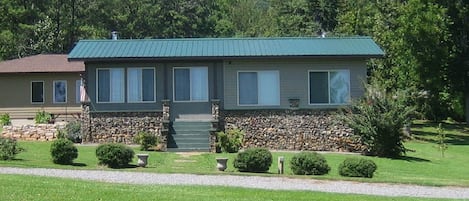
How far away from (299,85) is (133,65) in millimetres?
7006

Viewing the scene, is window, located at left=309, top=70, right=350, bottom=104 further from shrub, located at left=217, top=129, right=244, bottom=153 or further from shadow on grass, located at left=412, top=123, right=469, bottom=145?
shadow on grass, located at left=412, top=123, right=469, bottom=145

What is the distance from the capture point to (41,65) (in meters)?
35.8

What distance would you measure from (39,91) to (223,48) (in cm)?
1389

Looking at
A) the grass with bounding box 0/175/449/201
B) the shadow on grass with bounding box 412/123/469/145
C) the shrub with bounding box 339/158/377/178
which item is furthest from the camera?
the shadow on grass with bounding box 412/123/469/145

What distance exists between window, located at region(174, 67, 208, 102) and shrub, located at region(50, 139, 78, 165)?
8284mm

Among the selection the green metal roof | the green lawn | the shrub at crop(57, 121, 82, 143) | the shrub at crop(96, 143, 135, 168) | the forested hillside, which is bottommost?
the green lawn

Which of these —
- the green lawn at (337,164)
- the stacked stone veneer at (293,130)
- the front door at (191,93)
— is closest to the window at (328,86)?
the stacked stone veneer at (293,130)

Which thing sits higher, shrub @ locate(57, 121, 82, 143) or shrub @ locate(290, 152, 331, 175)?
shrub @ locate(57, 121, 82, 143)

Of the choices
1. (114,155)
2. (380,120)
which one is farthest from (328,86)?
(114,155)

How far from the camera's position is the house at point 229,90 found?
25172 millimetres

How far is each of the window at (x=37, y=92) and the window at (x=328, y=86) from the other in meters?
16.9

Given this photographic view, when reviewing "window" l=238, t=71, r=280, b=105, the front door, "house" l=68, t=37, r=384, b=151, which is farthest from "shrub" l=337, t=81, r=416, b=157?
the front door

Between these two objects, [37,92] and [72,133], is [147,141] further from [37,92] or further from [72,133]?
[37,92]

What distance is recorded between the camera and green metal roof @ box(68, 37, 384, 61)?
25359mm
